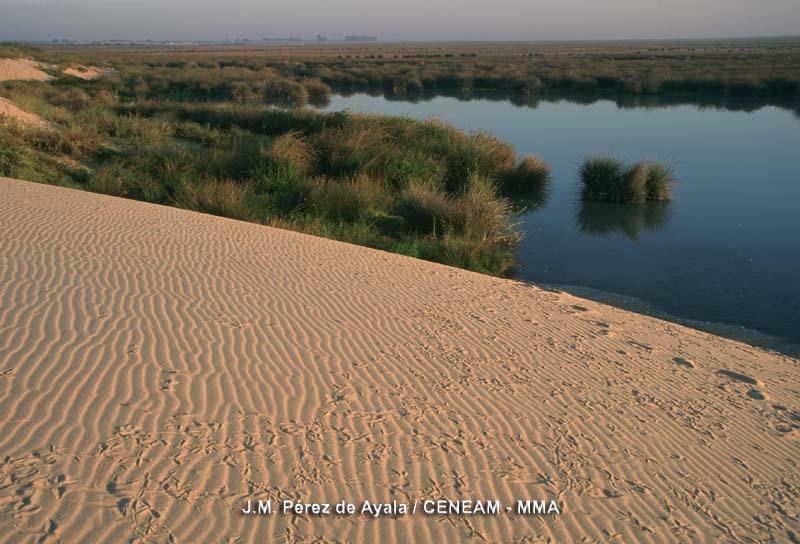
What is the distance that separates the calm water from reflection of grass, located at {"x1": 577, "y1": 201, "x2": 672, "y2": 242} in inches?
1.0

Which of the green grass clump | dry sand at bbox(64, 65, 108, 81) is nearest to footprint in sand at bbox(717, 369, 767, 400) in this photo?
the green grass clump

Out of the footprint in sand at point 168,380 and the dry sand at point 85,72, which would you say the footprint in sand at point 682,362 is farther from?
the dry sand at point 85,72

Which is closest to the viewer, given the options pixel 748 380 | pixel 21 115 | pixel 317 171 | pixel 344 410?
pixel 344 410

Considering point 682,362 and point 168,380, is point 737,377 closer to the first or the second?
point 682,362

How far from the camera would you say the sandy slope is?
3.29 meters

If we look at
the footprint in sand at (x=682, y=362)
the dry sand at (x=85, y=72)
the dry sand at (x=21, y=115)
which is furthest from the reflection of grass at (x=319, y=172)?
the dry sand at (x=85, y=72)

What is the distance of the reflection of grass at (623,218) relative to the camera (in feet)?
47.0

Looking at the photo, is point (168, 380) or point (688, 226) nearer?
point (168, 380)

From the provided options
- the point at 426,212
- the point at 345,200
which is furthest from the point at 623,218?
the point at 345,200

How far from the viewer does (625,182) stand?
54.1 feet

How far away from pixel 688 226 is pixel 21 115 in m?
17.0

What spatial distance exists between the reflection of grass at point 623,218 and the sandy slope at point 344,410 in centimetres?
734

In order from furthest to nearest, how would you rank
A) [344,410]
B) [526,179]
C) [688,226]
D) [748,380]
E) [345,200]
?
[526,179] → [688,226] → [345,200] → [748,380] → [344,410]

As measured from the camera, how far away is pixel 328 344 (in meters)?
5.38
